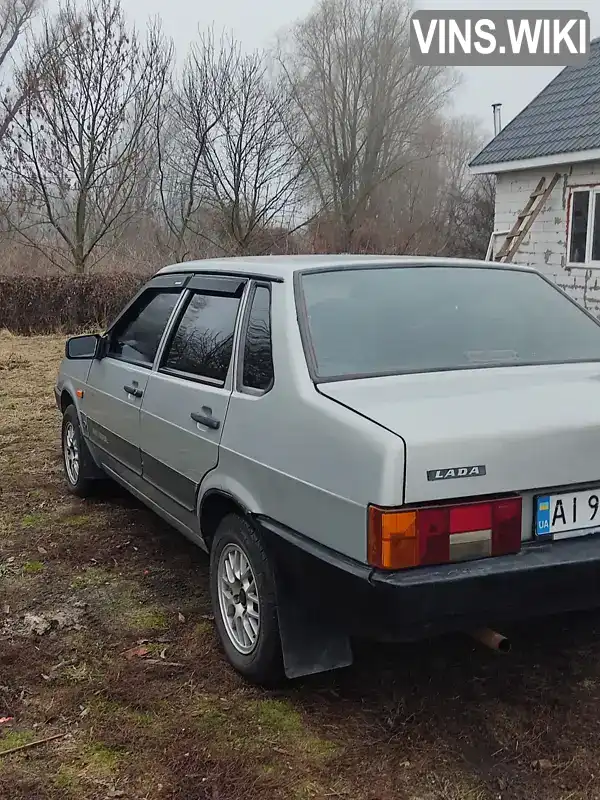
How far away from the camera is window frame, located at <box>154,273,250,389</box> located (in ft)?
11.2

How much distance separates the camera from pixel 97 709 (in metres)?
3.01

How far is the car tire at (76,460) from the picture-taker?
5371 mm

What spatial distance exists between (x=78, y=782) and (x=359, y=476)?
53.7 inches

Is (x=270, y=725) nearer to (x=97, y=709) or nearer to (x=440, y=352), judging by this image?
(x=97, y=709)

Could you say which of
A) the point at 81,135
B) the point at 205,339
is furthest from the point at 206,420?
the point at 81,135

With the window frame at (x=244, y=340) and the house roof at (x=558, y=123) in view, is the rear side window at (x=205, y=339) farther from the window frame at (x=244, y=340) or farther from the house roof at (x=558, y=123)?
the house roof at (x=558, y=123)

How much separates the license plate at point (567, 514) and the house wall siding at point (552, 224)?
1066cm

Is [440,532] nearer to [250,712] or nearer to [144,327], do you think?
[250,712]

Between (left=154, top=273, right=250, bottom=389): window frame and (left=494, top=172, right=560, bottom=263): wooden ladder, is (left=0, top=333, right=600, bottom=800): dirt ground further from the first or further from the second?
(left=494, top=172, right=560, bottom=263): wooden ladder

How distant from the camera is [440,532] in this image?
238 centimetres

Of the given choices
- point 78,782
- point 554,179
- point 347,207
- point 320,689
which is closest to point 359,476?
point 320,689

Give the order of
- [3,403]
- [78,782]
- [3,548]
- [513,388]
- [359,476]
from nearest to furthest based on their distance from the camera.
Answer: [359,476], [78,782], [513,388], [3,548], [3,403]

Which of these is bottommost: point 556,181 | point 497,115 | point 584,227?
point 584,227

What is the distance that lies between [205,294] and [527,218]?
1115 cm
